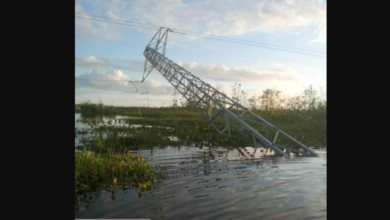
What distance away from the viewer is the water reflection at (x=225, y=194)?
382 centimetres

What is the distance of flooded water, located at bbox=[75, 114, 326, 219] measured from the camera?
12.5 feet

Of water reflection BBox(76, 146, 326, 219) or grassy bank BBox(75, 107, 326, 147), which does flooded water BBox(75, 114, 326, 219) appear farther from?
grassy bank BBox(75, 107, 326, 147)

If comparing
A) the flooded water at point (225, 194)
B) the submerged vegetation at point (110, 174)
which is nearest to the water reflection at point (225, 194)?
the flooded water at point (225, 194)

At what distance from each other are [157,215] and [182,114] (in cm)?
771

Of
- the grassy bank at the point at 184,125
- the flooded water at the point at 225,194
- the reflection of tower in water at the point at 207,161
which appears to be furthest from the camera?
the grassy bank at the point at 184,125

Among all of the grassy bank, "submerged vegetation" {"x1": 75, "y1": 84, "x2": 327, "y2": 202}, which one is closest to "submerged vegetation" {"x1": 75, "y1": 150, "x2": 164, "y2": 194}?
"submerged vegetation" {"x1": 75, "y1": 84, "x2": 327, "y2": 202}

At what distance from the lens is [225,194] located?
177 inches

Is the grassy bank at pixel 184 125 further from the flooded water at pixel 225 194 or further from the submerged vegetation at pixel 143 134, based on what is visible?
the flooded water at pixel 225 194

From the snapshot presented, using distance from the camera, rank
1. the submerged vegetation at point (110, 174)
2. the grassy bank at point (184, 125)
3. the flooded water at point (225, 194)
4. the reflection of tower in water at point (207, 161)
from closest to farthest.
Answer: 1. the flooded water at point (225, 194)
2. the submerged vegetation at point (110, 174)
3. the reflection of tower in water at point (207, 161)
4. the grassy bank at point (184, 125)

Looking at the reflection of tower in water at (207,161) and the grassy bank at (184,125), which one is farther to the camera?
the grassy bank at (184,125)

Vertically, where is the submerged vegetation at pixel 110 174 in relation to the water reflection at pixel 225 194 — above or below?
above

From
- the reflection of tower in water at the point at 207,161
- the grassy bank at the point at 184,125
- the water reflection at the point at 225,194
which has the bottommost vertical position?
the water reflection at the point at 225,194

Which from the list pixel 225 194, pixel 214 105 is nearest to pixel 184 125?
pixel 214 105
